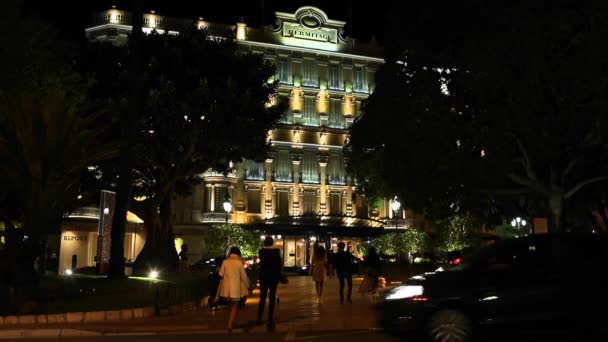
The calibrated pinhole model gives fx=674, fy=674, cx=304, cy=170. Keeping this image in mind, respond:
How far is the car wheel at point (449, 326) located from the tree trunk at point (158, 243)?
18.3 metres

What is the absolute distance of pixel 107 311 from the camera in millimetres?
14867

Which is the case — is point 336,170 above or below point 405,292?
above

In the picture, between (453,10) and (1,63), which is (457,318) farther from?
(1,63)

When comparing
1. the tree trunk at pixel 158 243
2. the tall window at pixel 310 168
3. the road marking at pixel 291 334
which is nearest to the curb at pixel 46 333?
the road marking at pixel 291 334

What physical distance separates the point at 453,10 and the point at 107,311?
55.8 ft

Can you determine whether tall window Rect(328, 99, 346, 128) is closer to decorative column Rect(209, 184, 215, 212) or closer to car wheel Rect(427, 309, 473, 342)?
decorative column Rect(209, 184, 215, 212)

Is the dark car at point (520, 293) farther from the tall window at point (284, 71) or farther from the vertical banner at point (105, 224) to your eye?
the tall window at point (284, 71)

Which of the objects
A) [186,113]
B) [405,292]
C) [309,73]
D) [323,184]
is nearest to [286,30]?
[309,73]

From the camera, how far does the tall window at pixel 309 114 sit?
61.8m

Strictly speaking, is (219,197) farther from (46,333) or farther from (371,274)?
(46,333)

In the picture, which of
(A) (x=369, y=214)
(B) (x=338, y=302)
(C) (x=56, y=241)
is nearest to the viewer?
(B) (x=338, y=302)

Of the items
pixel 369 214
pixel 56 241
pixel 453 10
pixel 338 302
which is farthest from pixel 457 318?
pixel 369 214

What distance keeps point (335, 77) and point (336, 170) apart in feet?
28.5

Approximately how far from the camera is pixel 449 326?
9.99 m
